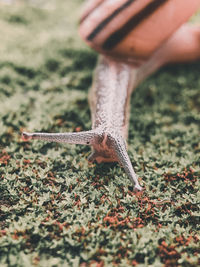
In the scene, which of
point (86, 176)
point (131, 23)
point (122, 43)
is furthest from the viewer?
point (122, 43)

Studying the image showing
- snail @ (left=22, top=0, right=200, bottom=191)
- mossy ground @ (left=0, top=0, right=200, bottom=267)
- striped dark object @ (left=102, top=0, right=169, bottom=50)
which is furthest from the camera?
striped dark object @ (left=102, top=0, right=169, bottom=50)

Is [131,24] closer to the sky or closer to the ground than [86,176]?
closer to the sky

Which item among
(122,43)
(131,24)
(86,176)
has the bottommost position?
(86,176)

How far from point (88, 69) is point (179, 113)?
1381 mm

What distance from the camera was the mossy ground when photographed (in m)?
2.10

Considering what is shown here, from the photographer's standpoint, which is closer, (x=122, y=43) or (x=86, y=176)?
(x=86, y=176)

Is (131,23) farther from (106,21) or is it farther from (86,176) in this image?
(86,176)

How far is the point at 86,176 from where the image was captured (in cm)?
257

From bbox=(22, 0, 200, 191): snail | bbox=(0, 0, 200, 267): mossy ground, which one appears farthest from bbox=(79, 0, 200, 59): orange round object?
bbox=(0, 0, 200, 267): mossy ground

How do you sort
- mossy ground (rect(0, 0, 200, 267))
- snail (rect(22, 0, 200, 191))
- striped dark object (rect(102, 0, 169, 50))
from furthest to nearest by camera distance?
striped dark object (rect(102, 0, 169, 50))
snail (rect(22, 0, 200, 191))
mossy ground (rect(0, 0, 200, 267))

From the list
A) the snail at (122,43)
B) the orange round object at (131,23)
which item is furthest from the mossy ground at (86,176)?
the orange round object at (131,23)

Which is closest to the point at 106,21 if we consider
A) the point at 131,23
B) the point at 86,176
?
the point at 131,23

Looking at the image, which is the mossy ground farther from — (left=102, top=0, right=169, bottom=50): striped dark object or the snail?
(left=102, top=0, right=169, bottom=50): striped dark object

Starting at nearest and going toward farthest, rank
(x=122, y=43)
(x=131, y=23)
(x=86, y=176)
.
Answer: (x=86, y=176) < (x=131, y=23) < (x=122, y=43)
